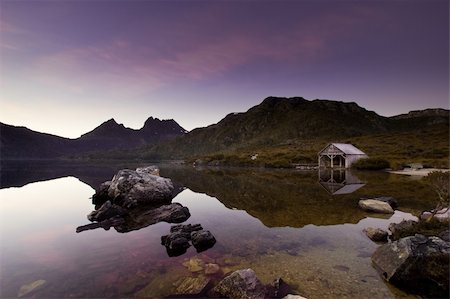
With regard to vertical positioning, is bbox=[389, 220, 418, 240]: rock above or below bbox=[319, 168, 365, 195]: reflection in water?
above

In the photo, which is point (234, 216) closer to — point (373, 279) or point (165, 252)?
point (165, 252)

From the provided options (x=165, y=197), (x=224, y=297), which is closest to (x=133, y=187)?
(x=165, y=197)

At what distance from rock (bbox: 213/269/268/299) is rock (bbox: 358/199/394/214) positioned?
42.3 ft

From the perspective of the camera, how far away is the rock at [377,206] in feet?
55.4

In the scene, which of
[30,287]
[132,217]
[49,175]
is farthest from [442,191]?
[49,175]

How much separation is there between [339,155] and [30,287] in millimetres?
58574

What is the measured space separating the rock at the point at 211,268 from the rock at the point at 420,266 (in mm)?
5489

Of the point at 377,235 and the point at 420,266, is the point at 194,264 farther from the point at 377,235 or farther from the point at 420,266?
the point at 377,235

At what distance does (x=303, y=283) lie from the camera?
829 centimetres

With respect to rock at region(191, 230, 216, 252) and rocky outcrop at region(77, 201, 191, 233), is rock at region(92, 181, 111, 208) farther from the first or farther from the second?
rock at region(191, 230, 216, 252)

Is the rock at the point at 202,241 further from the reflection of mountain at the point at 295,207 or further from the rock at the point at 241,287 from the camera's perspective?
the reflection of mountain at the point at 295,207

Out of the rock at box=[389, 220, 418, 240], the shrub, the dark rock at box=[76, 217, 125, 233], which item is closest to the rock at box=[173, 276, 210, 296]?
the rock at box=[389, 220, 418, 240]

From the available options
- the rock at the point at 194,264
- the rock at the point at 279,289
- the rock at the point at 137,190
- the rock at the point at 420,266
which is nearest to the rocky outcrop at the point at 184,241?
the rock at the point at 194,264

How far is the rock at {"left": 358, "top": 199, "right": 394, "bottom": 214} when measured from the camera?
16.9 meters
